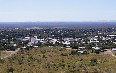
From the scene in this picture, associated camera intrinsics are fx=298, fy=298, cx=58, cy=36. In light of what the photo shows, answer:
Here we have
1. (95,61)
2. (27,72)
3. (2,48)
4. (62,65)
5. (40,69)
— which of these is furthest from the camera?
(2,48)

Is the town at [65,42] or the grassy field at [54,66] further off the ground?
the grassy field at [54,66]

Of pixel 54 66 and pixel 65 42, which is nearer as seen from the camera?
pixel 54 66

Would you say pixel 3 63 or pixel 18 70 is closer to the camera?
pixel 18 70

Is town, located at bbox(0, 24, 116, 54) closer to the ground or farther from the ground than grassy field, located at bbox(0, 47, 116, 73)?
closer to the ground

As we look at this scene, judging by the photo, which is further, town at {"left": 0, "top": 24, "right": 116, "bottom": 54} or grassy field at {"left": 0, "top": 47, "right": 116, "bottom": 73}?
town at {"left": 0, "top": 24, "right": 116, "bottom": 54}

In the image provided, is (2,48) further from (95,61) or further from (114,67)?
(114,67)

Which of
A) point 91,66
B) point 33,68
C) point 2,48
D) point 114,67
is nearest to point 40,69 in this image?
point 33,68

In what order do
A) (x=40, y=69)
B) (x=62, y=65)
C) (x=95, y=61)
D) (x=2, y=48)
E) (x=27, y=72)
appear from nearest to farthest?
(x=27, y=72)
(x=40, y=69)
(x=62, y=65)
(x=95, y=61)
(x=2, y=48)

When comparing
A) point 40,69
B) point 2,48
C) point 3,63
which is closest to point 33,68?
point 40,69

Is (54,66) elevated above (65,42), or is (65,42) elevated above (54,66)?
(54,66)

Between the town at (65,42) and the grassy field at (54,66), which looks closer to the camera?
the grassy field at (54,66)
